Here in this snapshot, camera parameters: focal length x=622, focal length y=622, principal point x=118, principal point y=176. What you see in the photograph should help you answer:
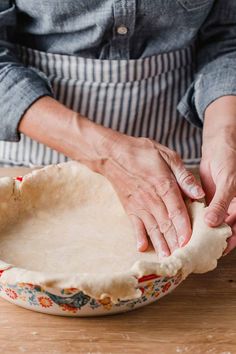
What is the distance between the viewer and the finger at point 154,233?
3.79ft

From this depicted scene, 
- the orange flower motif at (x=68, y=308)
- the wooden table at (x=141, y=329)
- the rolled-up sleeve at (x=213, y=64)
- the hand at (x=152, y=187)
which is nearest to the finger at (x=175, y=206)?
the hand at (x=152, y=187)

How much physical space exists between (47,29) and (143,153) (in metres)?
0.46

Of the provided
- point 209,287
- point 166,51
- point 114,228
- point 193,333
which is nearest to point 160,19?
point 166,51

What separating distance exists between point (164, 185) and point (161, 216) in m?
0.06

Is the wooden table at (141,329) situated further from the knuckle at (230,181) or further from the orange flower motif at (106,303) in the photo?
the knuckle at (230,181)

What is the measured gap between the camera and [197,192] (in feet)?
3.97

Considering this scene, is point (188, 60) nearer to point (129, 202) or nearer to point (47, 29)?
point (47, 29)

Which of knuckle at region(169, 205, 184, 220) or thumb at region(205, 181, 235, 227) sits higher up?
thumb at region(205, 181, 235, 227)

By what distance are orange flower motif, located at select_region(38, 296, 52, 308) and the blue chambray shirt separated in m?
0.54

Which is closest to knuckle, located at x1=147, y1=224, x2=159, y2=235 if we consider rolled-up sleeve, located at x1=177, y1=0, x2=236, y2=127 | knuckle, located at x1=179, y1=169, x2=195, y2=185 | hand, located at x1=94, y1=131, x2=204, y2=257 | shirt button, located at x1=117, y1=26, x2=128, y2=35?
hand, located at x1=94, y1=131, x2=204, y2=257

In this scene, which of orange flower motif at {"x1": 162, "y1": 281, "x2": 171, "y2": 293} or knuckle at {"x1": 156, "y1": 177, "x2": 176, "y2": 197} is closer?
orange flower motif at {"x1": 162, "y1": 281, "x2": 171, "y2": 293}

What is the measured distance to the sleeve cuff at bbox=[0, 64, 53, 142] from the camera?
55.7 inches

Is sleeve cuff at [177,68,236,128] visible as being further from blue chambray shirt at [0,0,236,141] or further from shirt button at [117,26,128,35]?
shirt button at [117,26,128,35]

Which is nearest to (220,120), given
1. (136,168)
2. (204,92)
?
(204,92)
